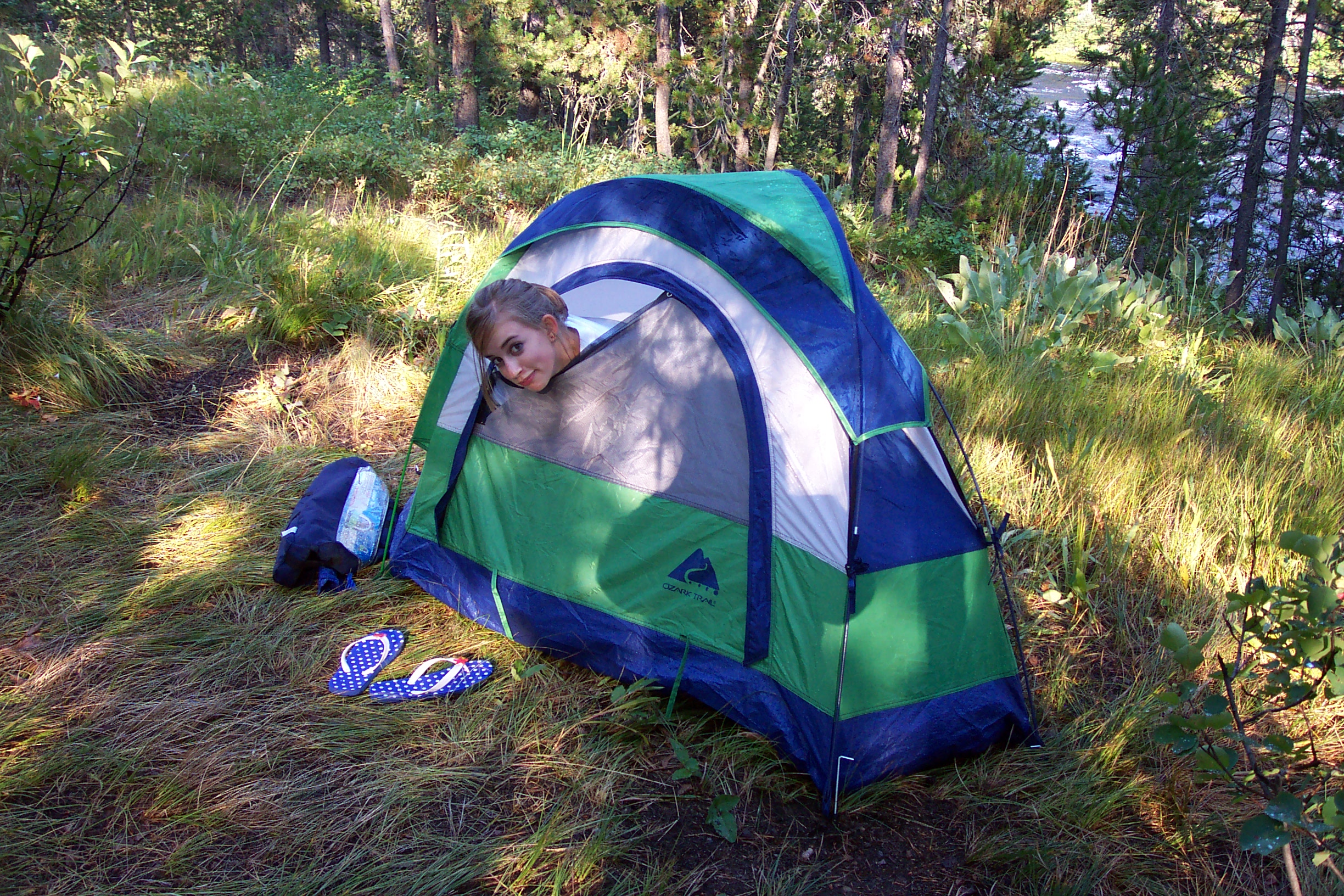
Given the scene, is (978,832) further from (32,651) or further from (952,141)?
(952,141)

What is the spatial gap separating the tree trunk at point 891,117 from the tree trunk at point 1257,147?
3.92m

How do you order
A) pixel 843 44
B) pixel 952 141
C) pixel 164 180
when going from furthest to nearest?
pixel 952 141
pixel 843 44
pixel 164 180

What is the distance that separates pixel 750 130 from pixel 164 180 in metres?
7.27

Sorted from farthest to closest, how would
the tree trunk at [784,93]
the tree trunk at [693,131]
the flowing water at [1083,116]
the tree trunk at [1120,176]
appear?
the flowing water at [1083,116]
the tree trunk at [1120,176]
the tree trunk at [693,131]
the tree trunk at [784,93]

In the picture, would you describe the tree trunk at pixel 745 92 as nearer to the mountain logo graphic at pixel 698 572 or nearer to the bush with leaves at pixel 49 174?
the bush with leaves at pixel 49 174

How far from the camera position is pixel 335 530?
3.00 metres

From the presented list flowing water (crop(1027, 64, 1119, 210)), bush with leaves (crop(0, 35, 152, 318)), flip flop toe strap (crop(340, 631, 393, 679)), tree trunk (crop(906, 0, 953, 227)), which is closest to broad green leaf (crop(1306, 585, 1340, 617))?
flip flop toe strap (crop(340, 631, 393, 679))

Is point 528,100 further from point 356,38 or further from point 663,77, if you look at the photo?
point 356,38

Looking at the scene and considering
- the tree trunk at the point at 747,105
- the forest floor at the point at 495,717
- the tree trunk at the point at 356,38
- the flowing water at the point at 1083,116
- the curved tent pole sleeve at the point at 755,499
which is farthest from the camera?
the tree trunk at the point at 356,38

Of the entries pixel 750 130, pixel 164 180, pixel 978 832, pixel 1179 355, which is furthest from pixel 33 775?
pixel 750 130

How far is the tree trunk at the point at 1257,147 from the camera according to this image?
376 inches

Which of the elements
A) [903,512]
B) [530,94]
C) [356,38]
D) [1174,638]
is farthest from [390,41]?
[1174,638]

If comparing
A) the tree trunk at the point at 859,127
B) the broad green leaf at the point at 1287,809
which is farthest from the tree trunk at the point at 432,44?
the broad green leaf at the point at 1287,809

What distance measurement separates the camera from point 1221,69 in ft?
41.5
